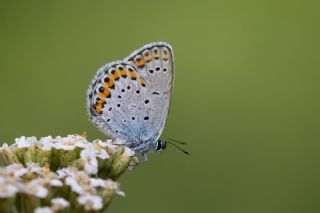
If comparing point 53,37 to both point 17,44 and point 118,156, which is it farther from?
point 118,156

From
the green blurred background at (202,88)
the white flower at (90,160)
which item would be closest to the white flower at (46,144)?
the white flower at (90,160)

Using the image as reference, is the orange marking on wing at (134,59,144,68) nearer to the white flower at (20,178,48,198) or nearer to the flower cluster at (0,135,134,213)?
the flower cluster at (0,135,134,213)

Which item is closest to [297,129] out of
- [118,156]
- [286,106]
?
[286,106]

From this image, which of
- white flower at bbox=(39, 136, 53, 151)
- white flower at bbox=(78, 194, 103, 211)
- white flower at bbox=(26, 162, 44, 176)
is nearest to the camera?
white flower at bbox=(78, 194, 103, 211)

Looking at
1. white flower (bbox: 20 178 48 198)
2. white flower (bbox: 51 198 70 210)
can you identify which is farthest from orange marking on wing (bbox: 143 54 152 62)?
white flower (bbox: 51 198 70 210)

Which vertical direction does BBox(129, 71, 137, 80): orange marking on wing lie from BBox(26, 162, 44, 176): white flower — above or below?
above
